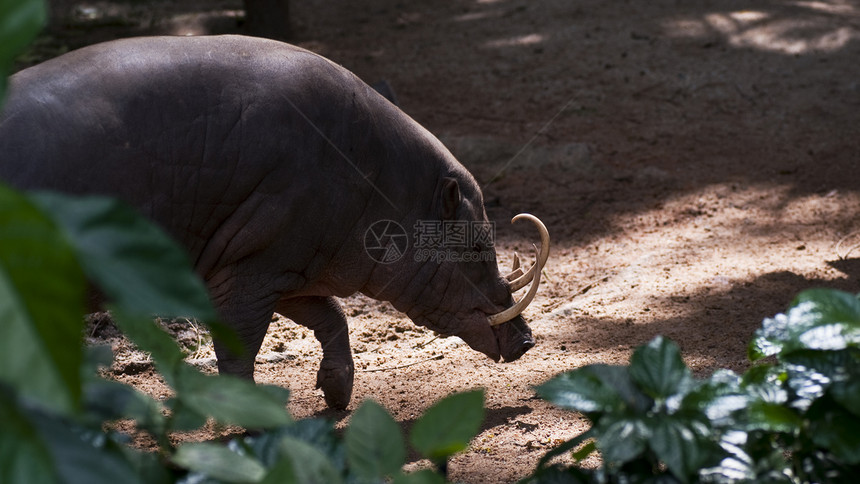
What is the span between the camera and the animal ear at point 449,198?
423 cm

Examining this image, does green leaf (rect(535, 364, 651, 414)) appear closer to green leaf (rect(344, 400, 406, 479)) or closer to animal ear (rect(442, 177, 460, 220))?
green leaf (rect(344, 400, 406, 479))

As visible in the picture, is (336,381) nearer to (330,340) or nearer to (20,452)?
(330,340)

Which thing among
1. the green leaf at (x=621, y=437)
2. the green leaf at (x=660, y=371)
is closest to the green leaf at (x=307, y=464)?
the green leaf at (x=621, y=437)

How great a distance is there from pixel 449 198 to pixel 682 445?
3.00 meters

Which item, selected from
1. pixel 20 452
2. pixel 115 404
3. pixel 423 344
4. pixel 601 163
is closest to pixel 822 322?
pixel 115 404

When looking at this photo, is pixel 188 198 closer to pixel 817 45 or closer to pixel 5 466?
pixel 5 466

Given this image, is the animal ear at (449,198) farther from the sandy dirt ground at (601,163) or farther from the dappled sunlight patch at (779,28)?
the dappled sunlight patch at (779,28)

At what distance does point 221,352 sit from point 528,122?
463 cm

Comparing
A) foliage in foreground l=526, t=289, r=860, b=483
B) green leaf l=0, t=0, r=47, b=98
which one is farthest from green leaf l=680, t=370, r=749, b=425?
green leaf l=0, t=0, r=47, b=98

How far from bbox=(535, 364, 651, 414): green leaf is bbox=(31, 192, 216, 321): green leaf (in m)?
0.67

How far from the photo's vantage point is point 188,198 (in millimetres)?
3605

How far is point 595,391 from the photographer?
4.65 feet

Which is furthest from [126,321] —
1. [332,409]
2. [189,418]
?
[332,409]

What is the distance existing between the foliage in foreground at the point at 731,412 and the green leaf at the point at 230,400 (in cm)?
46
